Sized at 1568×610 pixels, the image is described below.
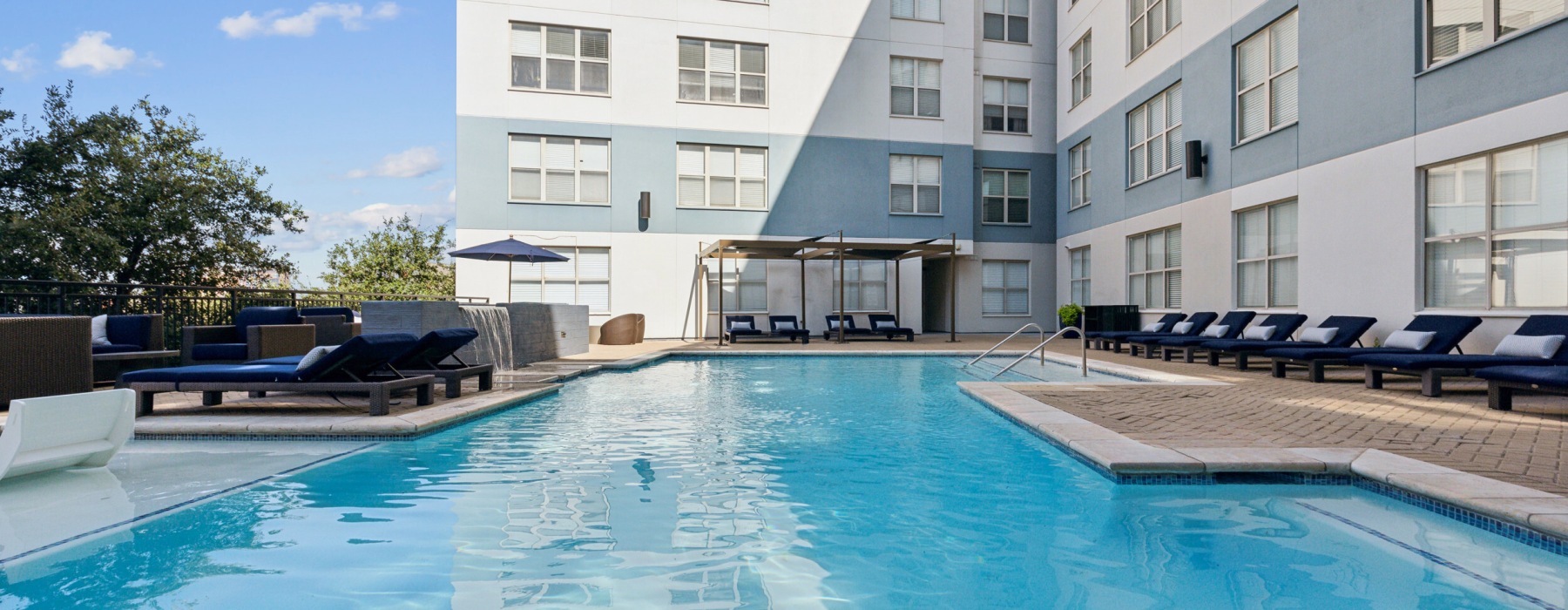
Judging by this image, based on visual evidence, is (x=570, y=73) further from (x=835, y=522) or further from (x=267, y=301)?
(x=835, y=522)

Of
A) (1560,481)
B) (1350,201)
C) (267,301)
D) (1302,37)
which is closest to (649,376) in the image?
(267,301)

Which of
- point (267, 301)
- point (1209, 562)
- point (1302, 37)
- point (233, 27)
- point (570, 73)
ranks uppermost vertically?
point (233, 27)

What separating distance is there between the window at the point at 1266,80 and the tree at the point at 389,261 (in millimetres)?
25569

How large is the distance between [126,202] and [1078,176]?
24.5m

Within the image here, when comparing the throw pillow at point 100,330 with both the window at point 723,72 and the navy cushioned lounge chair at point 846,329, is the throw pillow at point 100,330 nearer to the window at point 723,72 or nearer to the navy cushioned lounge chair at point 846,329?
the window at point 723,72

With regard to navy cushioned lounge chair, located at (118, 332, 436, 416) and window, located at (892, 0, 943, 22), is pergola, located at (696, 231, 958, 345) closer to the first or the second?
window, located at (892, 0, 943, 22)

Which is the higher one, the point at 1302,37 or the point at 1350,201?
the point at 1302,37

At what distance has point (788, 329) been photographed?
18.5m

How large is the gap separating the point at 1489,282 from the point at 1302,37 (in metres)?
4.67

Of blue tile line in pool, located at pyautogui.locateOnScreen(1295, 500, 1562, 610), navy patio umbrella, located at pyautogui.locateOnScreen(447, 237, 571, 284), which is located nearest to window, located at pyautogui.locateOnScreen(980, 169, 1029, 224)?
navy patio umbrella, located at pyautogui.locateOnScreen(447, 237, 571, 284)

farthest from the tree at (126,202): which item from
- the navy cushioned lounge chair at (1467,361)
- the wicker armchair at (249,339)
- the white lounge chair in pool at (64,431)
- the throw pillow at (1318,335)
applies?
the navy cushioned lounge chair at (1467,361)

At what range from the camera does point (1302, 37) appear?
11539 mm

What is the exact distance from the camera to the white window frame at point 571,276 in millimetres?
18469

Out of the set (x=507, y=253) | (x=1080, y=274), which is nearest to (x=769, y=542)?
(x=507, y=253)
